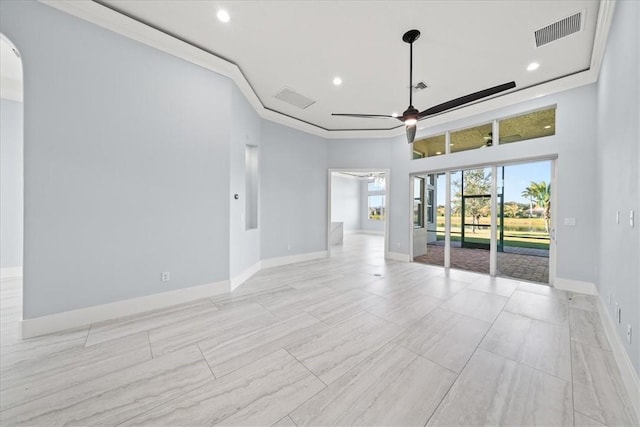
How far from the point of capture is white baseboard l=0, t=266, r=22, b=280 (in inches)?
158

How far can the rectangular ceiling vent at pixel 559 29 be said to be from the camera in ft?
8.84

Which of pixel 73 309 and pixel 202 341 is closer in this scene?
pixel 202 341

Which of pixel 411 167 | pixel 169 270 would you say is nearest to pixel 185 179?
pixel 169 270

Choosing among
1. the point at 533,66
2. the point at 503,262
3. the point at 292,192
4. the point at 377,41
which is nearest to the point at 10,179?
the point at 292,192

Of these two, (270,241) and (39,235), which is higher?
(39,235)

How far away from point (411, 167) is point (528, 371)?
4773mm

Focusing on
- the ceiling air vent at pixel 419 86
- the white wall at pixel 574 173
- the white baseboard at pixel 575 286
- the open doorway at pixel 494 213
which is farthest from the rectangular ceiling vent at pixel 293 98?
the white baseboard at pixel 575 286

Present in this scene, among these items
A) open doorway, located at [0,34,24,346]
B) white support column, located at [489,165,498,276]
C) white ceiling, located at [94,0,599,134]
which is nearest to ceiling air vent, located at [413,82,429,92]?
white ceiling, located at [94,0,599,134]

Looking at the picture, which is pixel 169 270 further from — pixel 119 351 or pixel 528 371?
pixel 528 371

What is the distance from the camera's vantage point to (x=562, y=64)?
11.5 ft

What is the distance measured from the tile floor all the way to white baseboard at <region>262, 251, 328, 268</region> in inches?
78.5

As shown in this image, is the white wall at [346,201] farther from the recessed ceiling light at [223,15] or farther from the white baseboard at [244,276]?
the recessed ceiling light at [223,15]

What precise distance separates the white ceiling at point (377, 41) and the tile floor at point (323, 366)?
360 centimetres

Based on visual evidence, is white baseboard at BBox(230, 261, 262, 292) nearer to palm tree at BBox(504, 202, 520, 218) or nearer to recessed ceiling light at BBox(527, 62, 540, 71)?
palm tree at BBox(504, 202, 520, 218)
